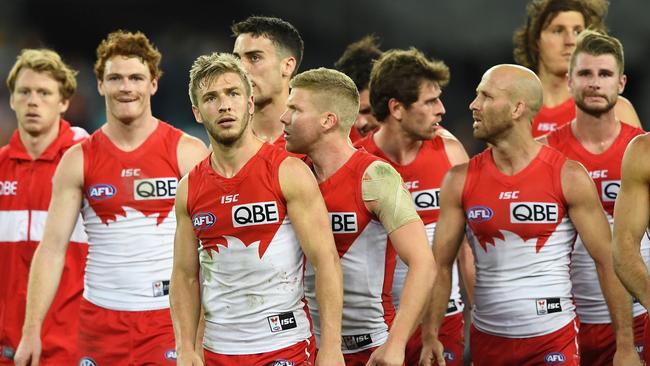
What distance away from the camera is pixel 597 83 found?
5.98m

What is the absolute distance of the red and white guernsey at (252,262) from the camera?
4.64m

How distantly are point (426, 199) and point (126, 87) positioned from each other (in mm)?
1810

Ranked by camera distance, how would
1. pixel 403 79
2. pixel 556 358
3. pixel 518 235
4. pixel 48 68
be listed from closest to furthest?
pixel 556 358, pixel 518 235, pixel 403 79, pixel 48 68

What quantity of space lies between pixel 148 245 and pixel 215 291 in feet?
4.43

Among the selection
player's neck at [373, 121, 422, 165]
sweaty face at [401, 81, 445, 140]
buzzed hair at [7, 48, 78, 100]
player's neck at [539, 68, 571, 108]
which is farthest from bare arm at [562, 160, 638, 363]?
buzzed hair at [7, 48, 78, 100]

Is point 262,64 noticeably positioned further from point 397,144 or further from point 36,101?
point 36,101

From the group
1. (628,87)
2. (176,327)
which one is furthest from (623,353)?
(628,87)

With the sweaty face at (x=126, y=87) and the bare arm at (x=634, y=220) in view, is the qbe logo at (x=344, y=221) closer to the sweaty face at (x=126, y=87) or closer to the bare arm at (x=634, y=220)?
the bare arm at (x=634, y=220)

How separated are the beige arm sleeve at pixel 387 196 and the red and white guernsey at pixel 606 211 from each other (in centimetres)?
159


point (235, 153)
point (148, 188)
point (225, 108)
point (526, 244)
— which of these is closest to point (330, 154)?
point (235, 153)

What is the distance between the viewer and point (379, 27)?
11938 millimetres

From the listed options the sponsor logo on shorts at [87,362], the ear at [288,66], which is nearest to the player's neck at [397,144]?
the ear at [288,66]

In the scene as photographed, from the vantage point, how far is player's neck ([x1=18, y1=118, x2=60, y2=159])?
285 inches

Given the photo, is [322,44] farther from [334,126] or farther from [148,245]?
[334,126]
